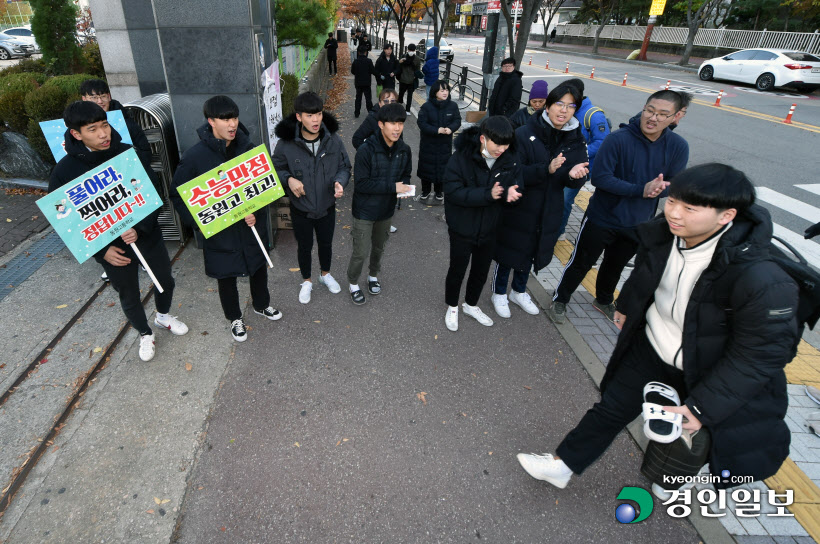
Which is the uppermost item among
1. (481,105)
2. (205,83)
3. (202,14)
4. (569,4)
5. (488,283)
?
(569,4)

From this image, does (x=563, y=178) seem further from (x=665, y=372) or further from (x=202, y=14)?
(x=202, y=14)

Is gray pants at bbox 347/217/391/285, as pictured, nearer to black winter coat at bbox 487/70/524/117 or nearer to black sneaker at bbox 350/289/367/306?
black sneaker at bbox 350/289/367/306

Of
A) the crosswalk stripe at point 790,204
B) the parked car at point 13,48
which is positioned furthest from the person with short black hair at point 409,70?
the parked car at point 13,48

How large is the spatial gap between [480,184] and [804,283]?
2325 mm

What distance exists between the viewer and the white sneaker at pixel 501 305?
4.75 metres

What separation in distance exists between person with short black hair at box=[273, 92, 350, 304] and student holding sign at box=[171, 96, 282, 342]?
0.37 m

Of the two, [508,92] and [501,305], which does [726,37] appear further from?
[501,305]

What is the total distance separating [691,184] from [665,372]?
1.06 metres

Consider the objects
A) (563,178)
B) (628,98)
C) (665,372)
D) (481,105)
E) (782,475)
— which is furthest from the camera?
(628,98)

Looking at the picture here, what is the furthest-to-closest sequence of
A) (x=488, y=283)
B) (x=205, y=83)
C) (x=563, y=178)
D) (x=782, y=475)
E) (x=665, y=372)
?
(x=488, y=283)
(x=205, y=83)
(x=563, y=178)
(x=782, y=475)
(x=665, y=372)

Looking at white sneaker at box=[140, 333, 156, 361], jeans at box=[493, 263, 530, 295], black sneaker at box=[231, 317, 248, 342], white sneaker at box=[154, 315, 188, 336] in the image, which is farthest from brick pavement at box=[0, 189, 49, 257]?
jeans at box=[493, 263, 530, 295]

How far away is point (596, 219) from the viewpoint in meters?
4.25

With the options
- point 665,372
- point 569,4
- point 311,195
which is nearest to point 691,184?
point 665,372

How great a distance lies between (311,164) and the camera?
4145 millimetres
